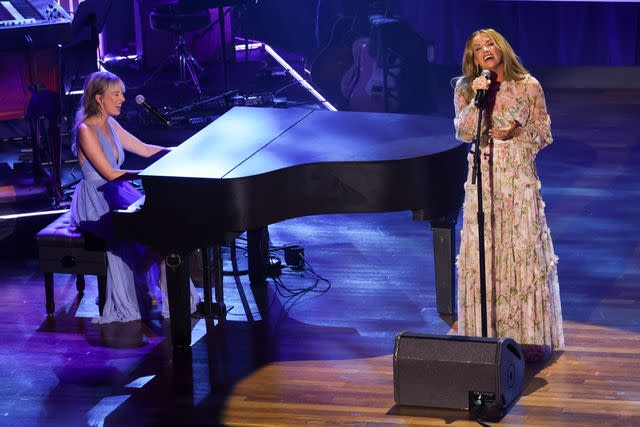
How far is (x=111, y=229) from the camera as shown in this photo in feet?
21.5

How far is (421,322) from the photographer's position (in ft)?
21.2

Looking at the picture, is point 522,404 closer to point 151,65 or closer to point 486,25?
point 486,25

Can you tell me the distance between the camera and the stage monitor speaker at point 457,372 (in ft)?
16.6

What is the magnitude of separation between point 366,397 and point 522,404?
0.70m

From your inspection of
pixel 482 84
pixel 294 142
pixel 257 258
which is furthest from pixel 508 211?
pixel 257 258

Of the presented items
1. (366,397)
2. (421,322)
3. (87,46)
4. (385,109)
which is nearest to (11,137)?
(87,46)

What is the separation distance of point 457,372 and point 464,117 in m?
1.18

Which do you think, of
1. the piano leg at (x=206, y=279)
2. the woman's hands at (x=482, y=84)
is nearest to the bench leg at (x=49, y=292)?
the piano leg at (x=206, y=279)

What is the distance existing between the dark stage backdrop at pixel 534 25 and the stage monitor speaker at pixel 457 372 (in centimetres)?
723

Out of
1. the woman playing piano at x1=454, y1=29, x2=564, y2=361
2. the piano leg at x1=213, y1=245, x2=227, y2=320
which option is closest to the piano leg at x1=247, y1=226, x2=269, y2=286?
the piano leg at x1=213, y1=245, x2=227, y2=320

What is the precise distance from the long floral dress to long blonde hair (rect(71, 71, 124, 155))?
194cm

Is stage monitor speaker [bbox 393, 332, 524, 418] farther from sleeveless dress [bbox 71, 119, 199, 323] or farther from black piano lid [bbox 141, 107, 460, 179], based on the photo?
sleeveless dress [bbox 71, 119, 199, 323]

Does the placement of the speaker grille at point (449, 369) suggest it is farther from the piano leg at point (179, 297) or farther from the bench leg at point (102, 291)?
the bench leg at point (102, 291)

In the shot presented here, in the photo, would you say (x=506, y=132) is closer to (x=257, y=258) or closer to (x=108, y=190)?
(x=257, y=258)
